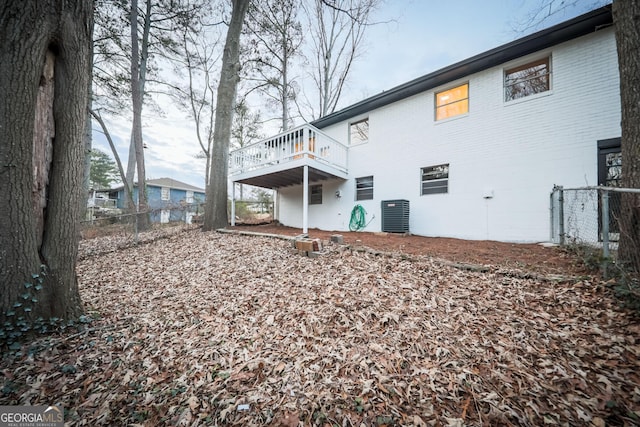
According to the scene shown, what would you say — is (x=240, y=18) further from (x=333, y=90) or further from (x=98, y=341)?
(x=98, y=341)

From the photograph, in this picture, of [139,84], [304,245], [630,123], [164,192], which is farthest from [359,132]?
[164,192]

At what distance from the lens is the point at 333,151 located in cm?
848

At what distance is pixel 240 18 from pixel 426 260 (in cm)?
941

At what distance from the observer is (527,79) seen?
583 centimetres

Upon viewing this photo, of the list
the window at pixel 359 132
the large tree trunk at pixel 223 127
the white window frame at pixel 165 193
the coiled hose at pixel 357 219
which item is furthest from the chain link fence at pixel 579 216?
the white window frame at pixel 165 193

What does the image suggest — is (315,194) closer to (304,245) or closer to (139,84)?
(304,245)

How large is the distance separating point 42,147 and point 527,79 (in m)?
9.32

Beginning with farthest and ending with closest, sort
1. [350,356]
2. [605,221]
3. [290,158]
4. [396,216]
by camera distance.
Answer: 1. [290,158]
2. [396,216]
3. [605,221]
4. [350,356]

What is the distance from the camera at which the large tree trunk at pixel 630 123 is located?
2.62 meters

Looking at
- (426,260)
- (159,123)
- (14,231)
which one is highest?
(159,123)

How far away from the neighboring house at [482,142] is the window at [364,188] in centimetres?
4

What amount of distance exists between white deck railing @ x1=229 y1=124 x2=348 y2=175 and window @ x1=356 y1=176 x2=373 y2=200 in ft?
2.56

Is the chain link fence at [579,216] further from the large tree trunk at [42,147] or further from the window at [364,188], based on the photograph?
the large tree trunk at [42,147]

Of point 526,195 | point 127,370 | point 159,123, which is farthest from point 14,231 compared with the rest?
point 159,123
